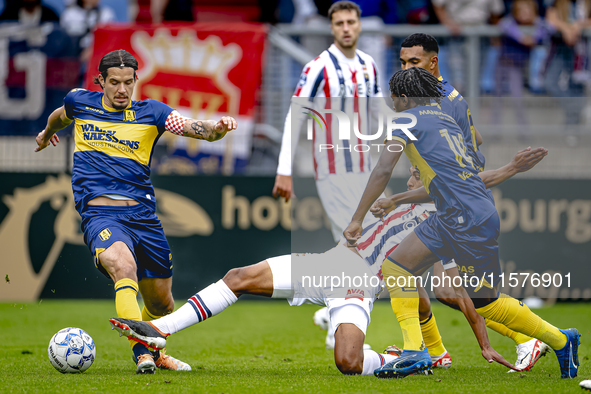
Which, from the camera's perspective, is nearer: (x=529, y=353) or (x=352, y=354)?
(x=352, y=354)

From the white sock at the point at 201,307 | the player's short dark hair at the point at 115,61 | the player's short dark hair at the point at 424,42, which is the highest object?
the player's short dark hair at the point at 424,42

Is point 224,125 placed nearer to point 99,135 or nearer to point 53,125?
point 99,135

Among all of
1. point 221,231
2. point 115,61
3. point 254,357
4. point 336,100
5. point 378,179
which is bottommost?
point 254,357

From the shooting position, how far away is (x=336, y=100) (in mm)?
5844

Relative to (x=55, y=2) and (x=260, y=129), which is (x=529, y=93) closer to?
(x=260, y=129)

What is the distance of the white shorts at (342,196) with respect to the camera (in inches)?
223

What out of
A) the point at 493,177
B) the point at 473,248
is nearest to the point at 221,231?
the point at 493,177

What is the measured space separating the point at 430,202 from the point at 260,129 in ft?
15.4

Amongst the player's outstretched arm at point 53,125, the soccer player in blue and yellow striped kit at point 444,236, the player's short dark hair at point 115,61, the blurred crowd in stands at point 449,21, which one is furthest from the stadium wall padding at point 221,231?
the soccer player in blue and yellow striped kit at point 444,236

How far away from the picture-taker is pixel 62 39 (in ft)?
30.3

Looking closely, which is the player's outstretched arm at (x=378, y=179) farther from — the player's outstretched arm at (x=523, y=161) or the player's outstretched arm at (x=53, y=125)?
the player's outstretched arm at (x=53, y=125)

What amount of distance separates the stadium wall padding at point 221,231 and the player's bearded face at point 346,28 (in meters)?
3.51

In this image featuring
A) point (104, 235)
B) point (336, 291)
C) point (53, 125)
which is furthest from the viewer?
point (53, 125)

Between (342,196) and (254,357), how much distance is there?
4.82ft
